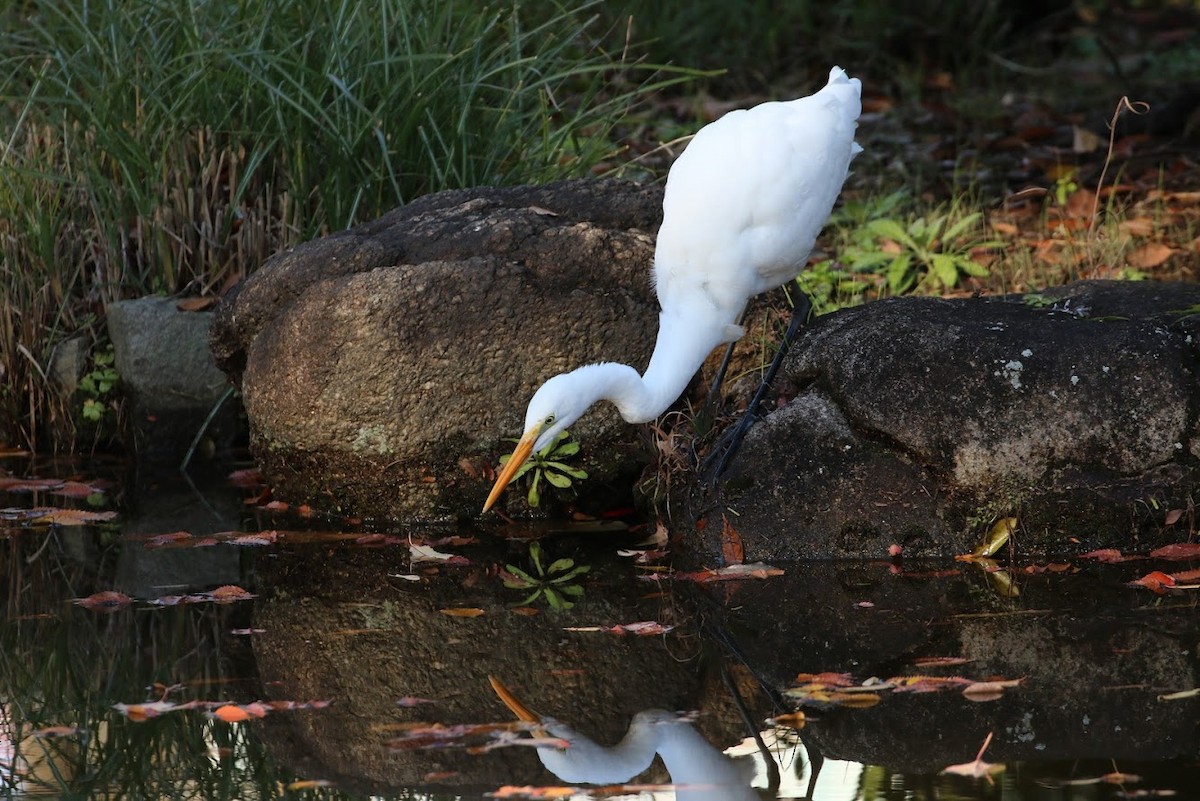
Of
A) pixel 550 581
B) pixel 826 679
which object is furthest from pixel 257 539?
pixel 826 679

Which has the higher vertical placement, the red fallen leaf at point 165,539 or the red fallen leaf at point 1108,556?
the red fallen leaf at point 1108,556

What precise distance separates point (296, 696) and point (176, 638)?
2.02 ft

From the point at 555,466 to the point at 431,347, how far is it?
0.57 m

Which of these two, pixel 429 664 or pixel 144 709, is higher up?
pixel 144 709

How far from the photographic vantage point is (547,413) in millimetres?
3799

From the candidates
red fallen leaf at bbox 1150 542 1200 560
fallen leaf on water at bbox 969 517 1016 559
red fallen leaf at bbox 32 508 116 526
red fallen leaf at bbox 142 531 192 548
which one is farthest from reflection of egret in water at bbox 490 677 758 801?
red fallen leaf at bbox 32 508 116 526

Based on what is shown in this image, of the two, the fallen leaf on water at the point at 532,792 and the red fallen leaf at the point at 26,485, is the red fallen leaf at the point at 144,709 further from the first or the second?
the red fallen leaf at the point at 26,485

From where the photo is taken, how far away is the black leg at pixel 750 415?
14.2 ft

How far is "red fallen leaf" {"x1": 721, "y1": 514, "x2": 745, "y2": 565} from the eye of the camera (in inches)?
163

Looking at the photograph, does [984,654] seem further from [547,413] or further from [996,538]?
[547,413]

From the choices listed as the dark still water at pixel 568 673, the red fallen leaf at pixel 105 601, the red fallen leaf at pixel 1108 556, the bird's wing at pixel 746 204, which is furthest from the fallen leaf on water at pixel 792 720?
the red fallen leaf at pixel 105 601

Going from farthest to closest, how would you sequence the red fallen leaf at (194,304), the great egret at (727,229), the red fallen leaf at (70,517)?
the red fallen leaf at (194,304)
the red fallen leaf at (70,517)
the great egret at (727,229)

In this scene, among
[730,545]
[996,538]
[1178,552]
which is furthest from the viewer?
[730,545]

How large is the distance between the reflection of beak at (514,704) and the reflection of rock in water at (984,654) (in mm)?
561
